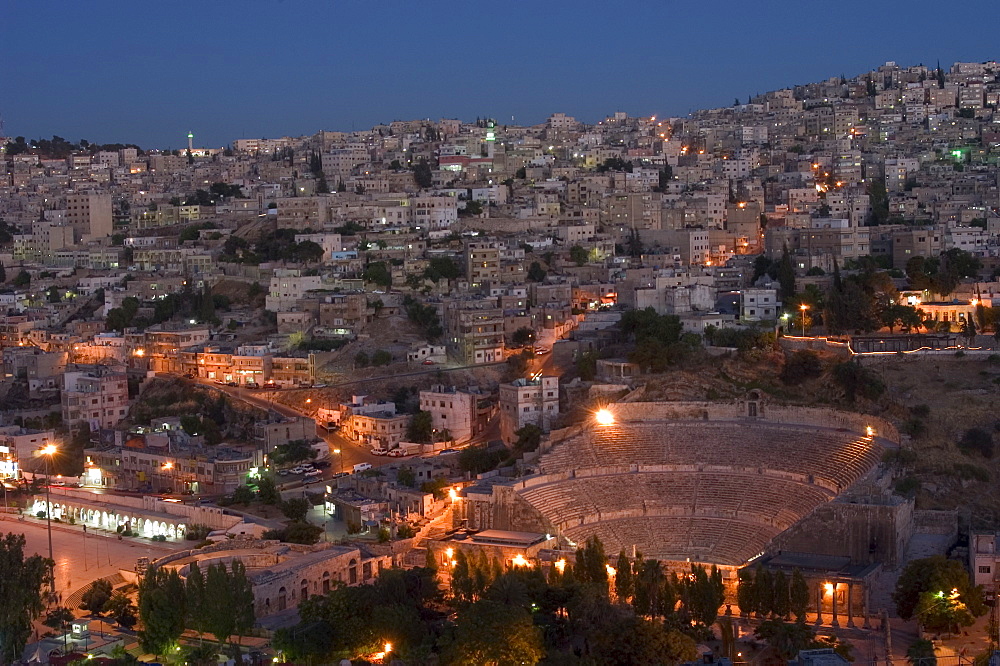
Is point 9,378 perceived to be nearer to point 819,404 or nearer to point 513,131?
point 819,404

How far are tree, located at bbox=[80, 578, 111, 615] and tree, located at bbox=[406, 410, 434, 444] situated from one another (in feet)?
36.6

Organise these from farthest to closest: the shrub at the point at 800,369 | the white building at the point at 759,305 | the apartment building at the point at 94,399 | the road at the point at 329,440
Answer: the apartment building at the point at 94,399
the white building at the point at 759,305
the road at the point at 329,440
the shrub at the point at 800,369

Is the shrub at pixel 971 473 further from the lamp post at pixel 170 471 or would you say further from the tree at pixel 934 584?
the lamp post at pixel 170 471

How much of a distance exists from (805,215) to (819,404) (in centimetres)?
1886

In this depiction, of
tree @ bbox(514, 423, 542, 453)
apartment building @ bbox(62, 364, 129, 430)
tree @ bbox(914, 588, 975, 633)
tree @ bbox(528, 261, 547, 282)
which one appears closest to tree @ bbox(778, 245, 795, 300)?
tree @ bbox(528, 261, 547, 282)

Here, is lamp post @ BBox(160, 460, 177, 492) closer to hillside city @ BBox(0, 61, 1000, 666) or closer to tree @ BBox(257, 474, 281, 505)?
hillside city @ BBox(0, 61, 1000, 666)

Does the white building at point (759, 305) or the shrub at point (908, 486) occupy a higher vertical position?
the white building at point (759, 305)

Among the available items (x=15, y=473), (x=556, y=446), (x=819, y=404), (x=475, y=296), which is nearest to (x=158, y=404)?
(x=15, y=473)

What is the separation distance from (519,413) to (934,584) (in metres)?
13.8

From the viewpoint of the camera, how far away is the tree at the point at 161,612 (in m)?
25.0

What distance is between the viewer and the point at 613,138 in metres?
75.2

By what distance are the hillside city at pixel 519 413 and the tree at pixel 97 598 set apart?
0.06 meters

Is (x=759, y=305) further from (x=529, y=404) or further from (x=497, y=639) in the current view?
(x=497, y=639)

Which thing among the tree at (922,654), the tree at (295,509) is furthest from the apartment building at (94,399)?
the tree at (922,654)
